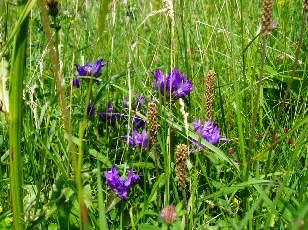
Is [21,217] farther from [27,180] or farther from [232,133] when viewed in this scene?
[232,133]

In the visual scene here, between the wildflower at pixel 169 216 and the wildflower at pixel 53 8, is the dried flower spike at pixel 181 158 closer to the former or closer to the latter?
the wildflower at pixel 169 216

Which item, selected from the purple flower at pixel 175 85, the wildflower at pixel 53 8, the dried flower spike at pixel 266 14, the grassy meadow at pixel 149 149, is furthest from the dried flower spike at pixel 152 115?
the purple flower at pixel 175 85

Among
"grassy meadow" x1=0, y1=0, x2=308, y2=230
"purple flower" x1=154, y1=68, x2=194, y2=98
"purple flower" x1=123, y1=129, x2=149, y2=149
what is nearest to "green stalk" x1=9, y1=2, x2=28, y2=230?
"grassy meadow" x1=0, y1=0, x2=308, y2=230

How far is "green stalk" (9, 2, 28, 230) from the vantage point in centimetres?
73

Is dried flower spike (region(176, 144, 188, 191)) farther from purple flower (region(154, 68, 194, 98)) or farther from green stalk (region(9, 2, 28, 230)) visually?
purple flower (region(154, 68, 194, 98))

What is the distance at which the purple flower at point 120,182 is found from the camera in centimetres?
105

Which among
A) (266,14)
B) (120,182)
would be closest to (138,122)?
(120,182)

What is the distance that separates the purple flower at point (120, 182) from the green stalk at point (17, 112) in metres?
0.30

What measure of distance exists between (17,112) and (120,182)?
0.38 meters

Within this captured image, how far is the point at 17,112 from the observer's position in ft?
2.43

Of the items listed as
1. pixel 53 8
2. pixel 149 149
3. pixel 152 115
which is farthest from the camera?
pixel 149 149

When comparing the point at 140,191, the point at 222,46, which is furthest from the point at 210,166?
the point at 222,46

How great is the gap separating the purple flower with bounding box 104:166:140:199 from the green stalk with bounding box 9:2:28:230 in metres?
0.30

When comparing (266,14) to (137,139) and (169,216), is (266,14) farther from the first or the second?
(137,139)
